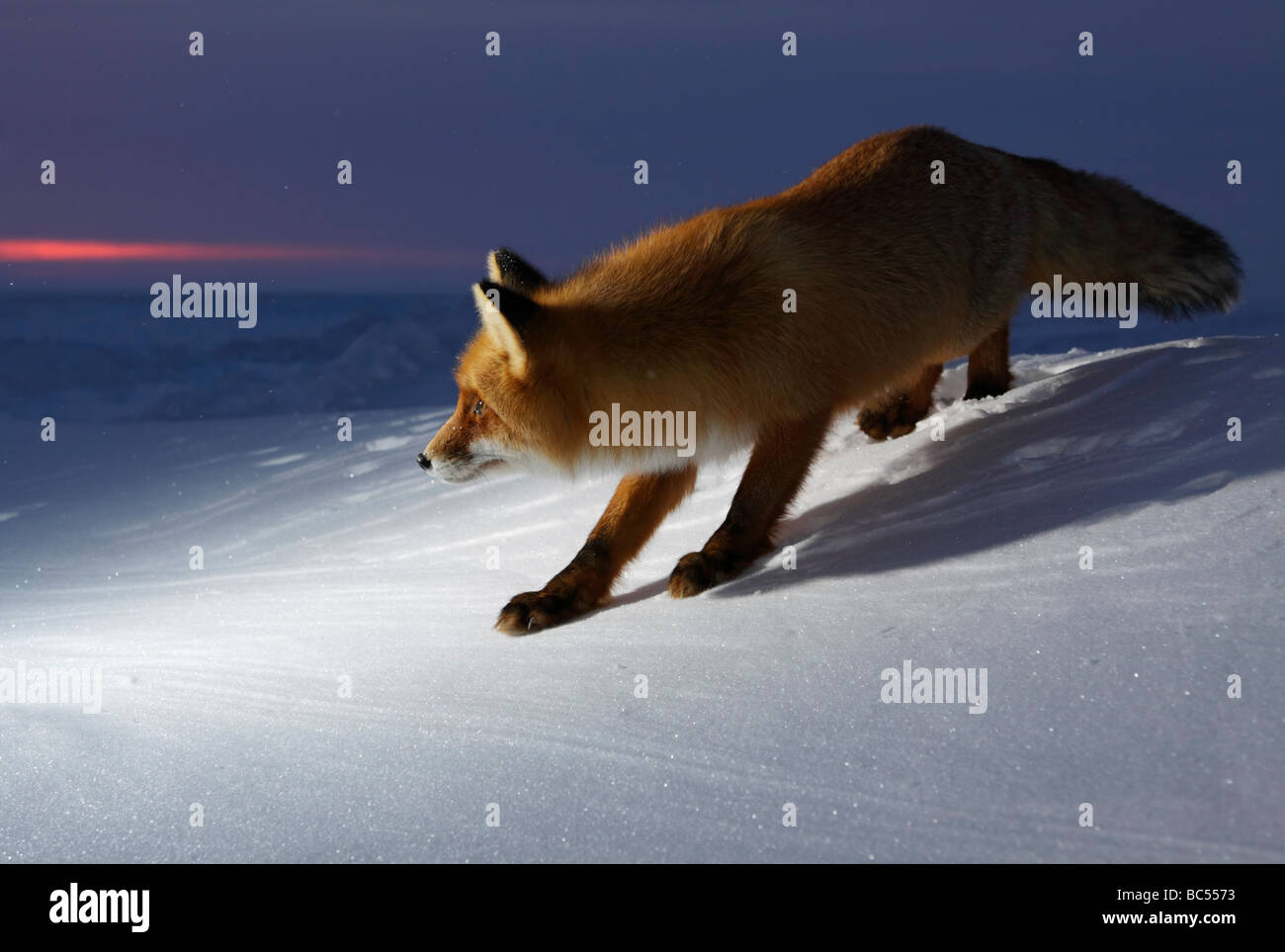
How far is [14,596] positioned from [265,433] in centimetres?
329

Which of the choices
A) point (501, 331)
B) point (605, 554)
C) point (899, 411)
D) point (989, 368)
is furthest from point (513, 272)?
point (989, 368)

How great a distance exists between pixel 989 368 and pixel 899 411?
0.47m

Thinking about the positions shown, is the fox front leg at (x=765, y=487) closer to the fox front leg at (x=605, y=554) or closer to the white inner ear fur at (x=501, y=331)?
the fox front leg at (x=605, y=554)

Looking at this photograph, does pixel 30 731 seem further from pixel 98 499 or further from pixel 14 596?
pixel 98 499

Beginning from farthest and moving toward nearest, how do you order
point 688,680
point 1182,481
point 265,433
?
point 265,433 < point 1182,481 < point 688,680

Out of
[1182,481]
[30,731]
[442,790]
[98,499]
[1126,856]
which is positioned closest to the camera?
[1126,856]

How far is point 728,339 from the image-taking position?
3793 millimetres

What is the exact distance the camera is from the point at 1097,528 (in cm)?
342

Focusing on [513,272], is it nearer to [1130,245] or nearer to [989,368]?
[989,368]

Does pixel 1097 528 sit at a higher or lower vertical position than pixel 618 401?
lower

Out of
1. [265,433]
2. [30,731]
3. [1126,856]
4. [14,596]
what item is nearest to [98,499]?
[265,433]

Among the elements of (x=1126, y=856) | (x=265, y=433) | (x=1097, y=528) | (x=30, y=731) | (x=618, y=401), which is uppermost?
(x=265, y=433)

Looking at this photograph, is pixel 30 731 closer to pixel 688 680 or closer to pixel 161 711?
pixel 161 711

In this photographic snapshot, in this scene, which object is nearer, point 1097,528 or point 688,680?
point 688,680
